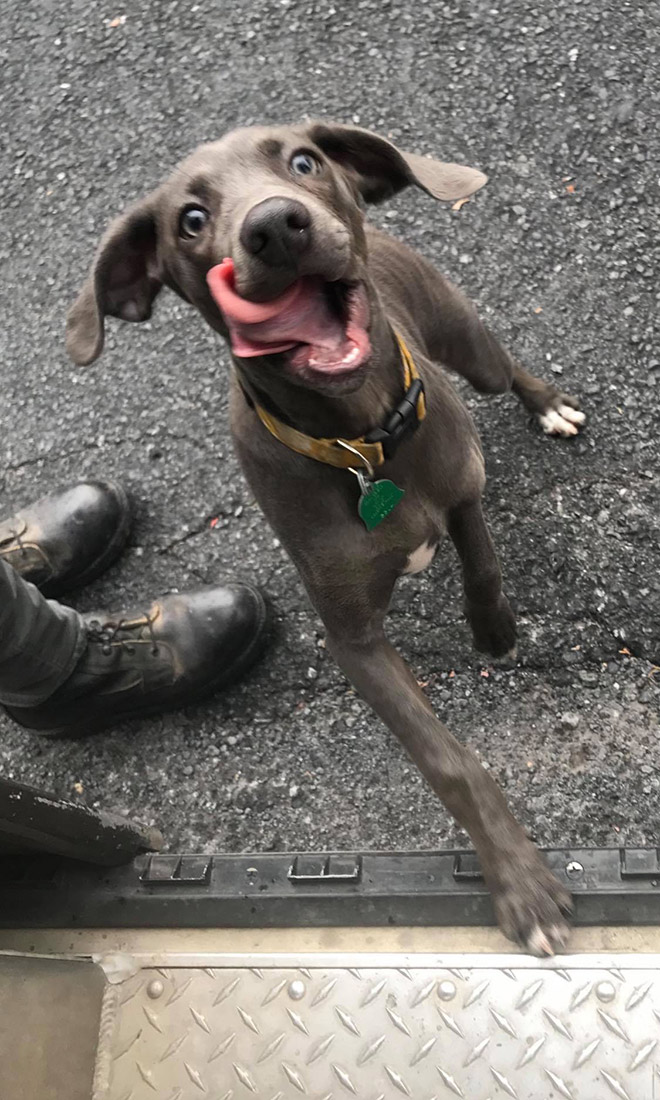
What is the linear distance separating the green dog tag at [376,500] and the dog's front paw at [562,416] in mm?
990

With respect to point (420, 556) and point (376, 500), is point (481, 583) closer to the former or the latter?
point (420, 556)

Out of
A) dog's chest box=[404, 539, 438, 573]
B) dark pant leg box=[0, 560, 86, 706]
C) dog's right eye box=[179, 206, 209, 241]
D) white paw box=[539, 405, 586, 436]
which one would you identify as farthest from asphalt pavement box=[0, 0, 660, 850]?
dog's right eye box=[179, 206, 209, 241]

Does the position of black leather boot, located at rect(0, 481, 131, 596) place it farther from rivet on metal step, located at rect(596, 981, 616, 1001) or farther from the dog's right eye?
rivet on metal step, located at rect(596, 981, 616, 1001)

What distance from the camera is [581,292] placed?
3098 mm

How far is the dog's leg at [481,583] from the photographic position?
2.34 meters

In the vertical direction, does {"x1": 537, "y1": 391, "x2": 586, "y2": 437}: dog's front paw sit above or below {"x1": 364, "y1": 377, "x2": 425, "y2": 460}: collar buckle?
below

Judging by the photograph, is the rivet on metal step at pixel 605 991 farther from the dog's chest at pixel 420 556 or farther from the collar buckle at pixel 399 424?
the collar buckle at pixel 399 424

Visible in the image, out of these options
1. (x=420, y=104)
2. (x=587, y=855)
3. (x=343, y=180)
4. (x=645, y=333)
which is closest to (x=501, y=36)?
(x=420, y=104)

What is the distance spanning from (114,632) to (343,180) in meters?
1.45

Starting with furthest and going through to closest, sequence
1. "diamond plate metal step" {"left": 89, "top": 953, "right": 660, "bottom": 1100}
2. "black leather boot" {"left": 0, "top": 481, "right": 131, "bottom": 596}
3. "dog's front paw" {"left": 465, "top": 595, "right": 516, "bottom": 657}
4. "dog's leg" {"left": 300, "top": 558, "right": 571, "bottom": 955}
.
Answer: "black leather boot" {"left": 0, "top": 481, "right": 131, "bottom": 596}
"dog's front paw" {"left": 465, "top": 595, "right": 516, "bottom": 657}
"dog's leg" {"left": 300, "top": 558, "right": 571, "bottom": 955}
"diamond plate metal step" {"left": 89, "top": 953, "right": 660, "bottom": 1100}

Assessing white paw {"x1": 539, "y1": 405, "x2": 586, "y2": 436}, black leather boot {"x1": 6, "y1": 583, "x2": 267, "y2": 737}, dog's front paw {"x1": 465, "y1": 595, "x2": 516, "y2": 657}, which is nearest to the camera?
dog's front paw {"x1": 465, "y1": 595, "x2": 516, "y2": 657}

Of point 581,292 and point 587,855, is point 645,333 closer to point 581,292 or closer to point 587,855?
point 581,292

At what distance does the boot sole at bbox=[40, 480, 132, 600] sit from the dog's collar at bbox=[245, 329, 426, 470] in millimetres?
1248

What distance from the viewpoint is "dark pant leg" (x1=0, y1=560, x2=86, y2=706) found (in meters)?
2.41
